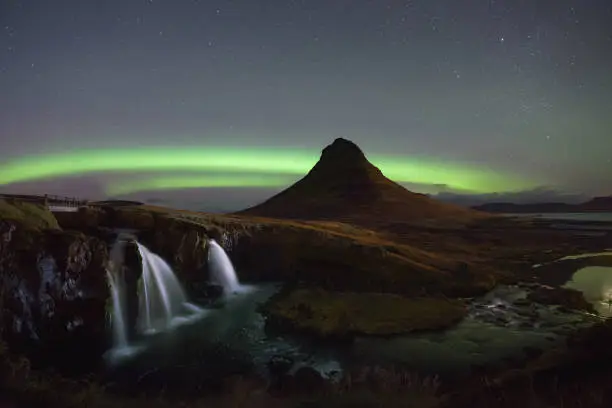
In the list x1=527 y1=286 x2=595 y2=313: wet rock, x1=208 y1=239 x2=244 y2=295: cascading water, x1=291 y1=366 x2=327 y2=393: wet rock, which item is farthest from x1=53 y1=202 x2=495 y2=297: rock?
x1=291 y1=366 x2=327 y2=393: wet rock

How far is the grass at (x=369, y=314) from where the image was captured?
11.8 feet

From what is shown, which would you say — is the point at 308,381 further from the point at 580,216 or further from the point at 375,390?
the point at 580,216

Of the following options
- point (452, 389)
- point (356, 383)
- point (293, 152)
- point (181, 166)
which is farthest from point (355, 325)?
point (181, 166)

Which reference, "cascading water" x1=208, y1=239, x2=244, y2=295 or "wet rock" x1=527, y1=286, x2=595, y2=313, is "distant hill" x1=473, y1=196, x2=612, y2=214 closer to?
"wet rock" x1=527, y1=286, x2=595, y2=313

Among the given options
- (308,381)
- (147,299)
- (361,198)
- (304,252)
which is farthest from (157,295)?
(361,198)

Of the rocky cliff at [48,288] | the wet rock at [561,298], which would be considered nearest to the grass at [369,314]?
the wet rock at [561,298]

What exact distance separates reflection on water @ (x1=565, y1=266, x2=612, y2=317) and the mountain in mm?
955

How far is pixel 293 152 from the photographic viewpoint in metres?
3.83

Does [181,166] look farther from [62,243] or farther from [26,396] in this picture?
[26,396]

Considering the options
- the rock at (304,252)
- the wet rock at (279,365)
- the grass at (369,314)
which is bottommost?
the wet rock at (279,365)

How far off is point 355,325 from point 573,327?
5.66ft

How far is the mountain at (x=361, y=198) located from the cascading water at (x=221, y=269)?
1.30 metres

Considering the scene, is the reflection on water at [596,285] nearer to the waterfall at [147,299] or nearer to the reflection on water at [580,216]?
the reflection on water at [580,216]

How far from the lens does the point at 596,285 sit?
3.58 meters
